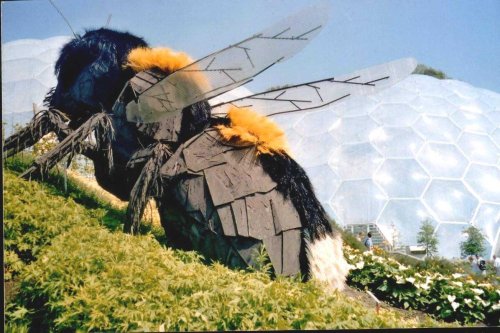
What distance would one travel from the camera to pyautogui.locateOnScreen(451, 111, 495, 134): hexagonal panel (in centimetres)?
1520

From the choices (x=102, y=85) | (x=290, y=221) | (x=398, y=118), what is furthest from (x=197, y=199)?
(x=398, y=118)

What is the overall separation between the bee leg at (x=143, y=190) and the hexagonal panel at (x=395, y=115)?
12.6 metres

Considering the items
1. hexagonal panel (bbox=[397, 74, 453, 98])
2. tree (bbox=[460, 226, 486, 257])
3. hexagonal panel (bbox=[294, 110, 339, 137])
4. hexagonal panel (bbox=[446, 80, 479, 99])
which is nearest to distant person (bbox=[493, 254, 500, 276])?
tree (bbox=[460, 226, 486, 257])

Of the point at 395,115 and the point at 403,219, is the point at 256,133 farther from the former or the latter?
the point at 395,115

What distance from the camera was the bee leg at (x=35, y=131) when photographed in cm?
433

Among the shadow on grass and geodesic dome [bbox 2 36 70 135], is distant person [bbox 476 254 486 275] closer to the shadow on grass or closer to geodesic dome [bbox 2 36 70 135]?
the shadow on grass

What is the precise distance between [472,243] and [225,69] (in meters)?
8.00

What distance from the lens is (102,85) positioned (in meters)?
4.66

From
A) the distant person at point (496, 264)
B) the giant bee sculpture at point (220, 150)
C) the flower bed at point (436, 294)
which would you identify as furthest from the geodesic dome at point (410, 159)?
the giant bee sculpture at point (220, 150)

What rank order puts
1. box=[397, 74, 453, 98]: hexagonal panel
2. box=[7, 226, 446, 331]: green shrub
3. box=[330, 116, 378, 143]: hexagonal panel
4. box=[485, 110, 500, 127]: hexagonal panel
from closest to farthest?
box=[7, 226, 446, 331]: green shrub
box=[330, 116, 378, 143]: hexagonal panel
box=[485, 110, 500, 127]: hexagonal panel
box=[397, 74, 453, 98]: hexagonal panel

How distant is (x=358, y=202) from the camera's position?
12477mm

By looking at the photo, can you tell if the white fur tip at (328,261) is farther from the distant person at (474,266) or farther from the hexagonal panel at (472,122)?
the hexagonal panel at (472,122)

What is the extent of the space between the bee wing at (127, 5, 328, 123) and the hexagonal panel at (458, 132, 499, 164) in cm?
1213

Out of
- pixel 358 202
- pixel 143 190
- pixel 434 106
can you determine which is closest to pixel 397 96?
pixel 434 106
